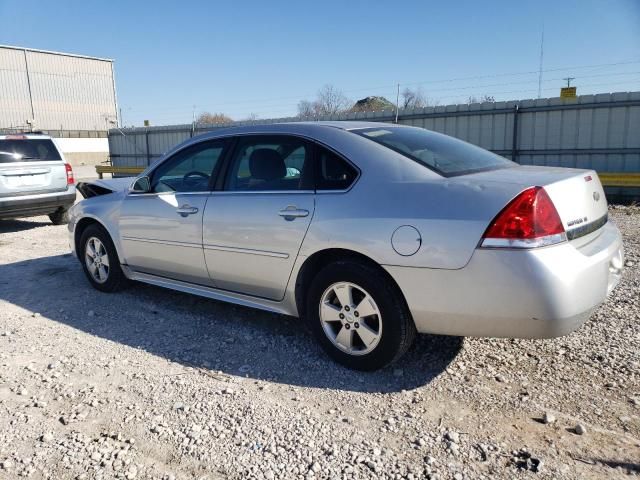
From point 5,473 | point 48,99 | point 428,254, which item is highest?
point 48,99

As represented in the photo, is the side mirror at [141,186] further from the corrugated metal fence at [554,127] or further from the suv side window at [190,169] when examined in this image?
the corrugated metal fence at [554,127]

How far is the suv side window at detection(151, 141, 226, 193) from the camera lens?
436cm

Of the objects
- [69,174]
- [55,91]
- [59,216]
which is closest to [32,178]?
[69,174]

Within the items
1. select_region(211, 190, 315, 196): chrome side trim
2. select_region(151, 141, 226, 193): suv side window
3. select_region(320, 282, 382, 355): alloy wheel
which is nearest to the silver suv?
select_region(151, 141, 226, 193): suv side window

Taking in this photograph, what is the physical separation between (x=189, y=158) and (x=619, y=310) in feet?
12.4

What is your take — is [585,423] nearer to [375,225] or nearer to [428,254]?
[428,254]

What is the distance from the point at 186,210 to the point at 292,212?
114cm

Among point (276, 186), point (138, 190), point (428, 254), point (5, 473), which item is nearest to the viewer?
point (5, 473)

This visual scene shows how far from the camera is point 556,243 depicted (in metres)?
2.84

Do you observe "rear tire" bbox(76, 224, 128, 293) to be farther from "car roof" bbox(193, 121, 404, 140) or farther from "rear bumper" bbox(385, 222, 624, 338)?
"rear bumper" bbox(385, 222, 624, 338)

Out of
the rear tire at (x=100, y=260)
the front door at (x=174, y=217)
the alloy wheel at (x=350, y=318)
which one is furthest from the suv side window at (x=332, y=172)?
the rear tire at (x=100, y=260)

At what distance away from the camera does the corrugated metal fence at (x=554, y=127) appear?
1174cm

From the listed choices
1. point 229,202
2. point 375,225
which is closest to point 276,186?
point 229,202

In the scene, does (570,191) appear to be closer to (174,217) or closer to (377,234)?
(377,234)
